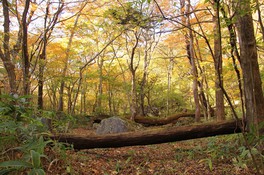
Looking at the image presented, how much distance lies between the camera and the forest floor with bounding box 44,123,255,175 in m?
2.63

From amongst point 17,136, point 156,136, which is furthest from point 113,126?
point 17,136

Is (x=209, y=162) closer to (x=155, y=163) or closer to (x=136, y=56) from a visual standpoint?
(x=155, y=163)

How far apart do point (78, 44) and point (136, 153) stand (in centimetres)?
852

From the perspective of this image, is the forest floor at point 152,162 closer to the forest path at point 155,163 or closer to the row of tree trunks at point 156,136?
the forest path at point 155,163

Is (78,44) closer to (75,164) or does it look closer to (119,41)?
(119,41)

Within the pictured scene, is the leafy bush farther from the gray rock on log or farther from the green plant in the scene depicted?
the gray rock on log

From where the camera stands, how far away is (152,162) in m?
3.55

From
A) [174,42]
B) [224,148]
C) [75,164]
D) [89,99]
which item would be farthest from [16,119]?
[89,99]

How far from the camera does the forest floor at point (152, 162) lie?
2.63 m

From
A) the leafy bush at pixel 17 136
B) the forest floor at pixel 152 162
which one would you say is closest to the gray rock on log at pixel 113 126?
the forest floor at pixel 152 162

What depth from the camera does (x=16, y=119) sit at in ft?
5.88

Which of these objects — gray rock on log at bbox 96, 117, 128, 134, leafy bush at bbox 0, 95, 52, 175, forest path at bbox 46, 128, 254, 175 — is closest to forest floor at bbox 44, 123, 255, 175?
forest path at bbox 46, 128, 254, 175

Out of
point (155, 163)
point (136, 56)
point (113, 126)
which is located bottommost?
point (155, 163)

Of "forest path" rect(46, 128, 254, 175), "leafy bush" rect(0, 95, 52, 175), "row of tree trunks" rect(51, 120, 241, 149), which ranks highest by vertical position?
"leafy bush" rect(0, 95, 52, 175)
